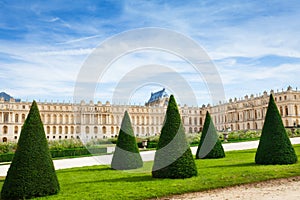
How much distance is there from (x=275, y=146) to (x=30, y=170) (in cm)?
732

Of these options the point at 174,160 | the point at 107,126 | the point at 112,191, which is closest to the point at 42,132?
the point at 112,191

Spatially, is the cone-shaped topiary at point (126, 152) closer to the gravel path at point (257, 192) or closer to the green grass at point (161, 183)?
the green grass at point (161, 183)

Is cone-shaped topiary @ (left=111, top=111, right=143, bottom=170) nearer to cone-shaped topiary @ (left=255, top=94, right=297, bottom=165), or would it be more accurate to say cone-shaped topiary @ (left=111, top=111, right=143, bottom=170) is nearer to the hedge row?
cone-shaped topiary @ (left=255, top=94, right=297, bottom=165)

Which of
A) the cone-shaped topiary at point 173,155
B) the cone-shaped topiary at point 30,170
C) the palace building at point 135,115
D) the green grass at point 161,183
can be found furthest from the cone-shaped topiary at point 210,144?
the palace building at point 135,115

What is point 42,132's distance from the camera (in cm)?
692

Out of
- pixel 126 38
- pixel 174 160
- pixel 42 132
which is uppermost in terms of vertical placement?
pixel 126 38

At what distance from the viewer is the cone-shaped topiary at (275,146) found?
376 inches

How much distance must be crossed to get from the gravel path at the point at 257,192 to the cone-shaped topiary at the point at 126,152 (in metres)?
4.14

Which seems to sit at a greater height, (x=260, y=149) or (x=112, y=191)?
(x=260, y=149)

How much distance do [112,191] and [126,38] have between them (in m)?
5.46

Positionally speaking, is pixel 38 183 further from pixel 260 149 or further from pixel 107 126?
pixel 107 126

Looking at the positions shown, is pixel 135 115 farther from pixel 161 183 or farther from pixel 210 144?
pixel 161 183

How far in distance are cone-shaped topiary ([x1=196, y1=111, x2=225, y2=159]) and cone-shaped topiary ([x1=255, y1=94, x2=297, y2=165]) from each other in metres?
3.09

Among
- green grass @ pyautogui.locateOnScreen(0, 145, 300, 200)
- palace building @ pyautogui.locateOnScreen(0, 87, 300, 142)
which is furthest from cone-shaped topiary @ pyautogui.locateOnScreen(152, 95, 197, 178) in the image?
palace building @ pyautogui.locateOnScreen(0, 87, 300, 142)
